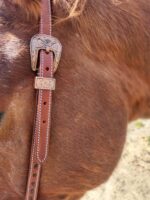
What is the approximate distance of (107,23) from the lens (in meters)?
1.40

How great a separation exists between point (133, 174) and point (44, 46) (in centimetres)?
188

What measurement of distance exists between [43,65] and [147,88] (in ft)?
1.56

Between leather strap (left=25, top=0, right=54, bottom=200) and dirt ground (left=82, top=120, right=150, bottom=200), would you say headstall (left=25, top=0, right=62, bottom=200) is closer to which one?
leather strap (left=25, top=0, right=54, bottom=200)

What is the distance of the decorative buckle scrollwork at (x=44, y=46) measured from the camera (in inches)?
48.7

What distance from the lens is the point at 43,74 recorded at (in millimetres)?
1245

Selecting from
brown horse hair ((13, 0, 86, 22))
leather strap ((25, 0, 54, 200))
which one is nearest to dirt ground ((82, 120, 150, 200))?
leather strap ((25, 0, 54, 200))

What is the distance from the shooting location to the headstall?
1.24m

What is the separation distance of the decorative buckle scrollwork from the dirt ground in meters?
1.63

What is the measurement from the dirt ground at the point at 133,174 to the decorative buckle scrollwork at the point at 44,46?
163cm

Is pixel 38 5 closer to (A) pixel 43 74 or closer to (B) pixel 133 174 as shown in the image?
(A) pixel 43 74

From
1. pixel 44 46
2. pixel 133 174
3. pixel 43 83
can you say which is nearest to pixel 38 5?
pixel 44 46

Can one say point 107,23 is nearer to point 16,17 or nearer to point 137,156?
point 16,17

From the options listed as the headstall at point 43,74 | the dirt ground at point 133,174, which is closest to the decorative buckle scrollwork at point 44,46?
the headstall at point 43,74

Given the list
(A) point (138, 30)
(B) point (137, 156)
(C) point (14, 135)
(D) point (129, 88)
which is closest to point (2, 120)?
(C) point (14, 135)
